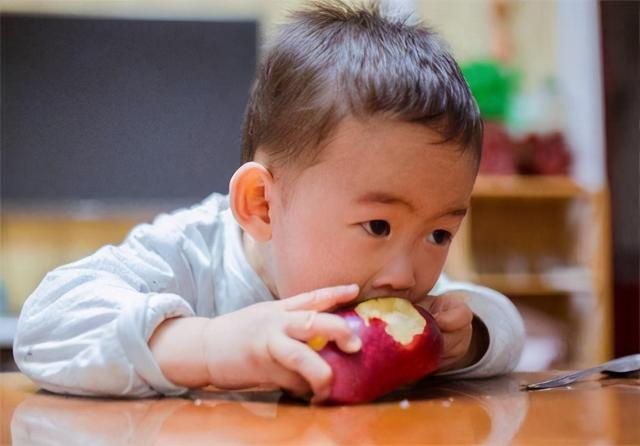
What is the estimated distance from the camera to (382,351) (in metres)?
0.76

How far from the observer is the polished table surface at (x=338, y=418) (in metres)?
0.60

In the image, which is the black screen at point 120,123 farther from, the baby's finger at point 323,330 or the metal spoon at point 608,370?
the baby's finger at point 323,330

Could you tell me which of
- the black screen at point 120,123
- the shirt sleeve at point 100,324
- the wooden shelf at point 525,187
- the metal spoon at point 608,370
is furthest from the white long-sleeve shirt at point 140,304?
the black screen at point 120,123

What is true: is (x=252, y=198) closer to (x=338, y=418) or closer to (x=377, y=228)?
(x=377, y=228)

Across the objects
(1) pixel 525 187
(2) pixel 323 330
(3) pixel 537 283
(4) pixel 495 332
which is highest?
(2) pixel 323 330

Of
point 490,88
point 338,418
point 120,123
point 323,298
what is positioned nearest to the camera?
point 338,418

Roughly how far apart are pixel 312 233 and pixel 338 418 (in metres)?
0.22

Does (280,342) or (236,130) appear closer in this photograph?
(280,342)

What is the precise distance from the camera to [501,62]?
2.93m

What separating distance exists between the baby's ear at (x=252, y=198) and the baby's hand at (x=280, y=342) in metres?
0.14

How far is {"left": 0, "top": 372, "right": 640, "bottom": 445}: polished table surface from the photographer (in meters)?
0.60

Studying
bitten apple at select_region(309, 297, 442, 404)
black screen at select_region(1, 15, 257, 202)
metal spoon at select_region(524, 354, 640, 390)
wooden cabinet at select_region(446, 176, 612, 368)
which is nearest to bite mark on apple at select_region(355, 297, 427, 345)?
bitten apple at select_region(309, 297, 442, 404)

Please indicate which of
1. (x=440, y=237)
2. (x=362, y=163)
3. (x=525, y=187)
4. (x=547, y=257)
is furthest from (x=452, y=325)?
(x=547, y=257)

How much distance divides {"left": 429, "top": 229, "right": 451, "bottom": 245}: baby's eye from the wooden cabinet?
5.62 feet
